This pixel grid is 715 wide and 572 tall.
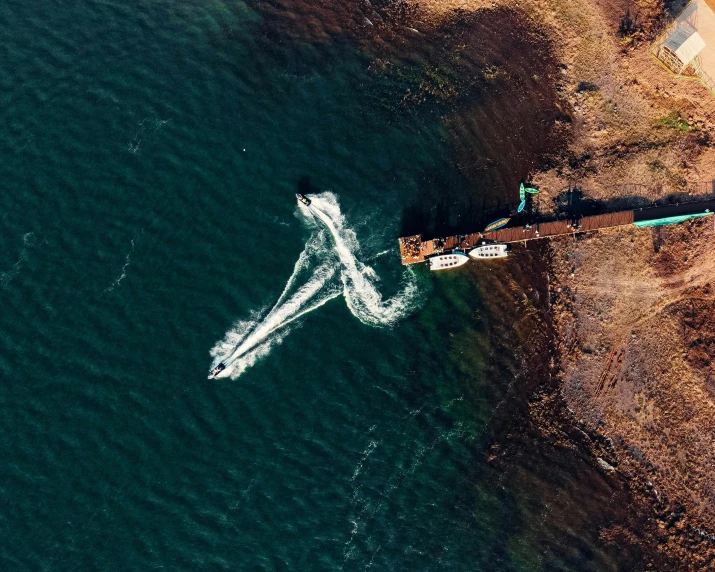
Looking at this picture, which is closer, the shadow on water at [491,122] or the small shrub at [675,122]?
the small shrub at [675,122]

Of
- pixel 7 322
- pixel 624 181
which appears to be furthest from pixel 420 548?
pixel 7 322

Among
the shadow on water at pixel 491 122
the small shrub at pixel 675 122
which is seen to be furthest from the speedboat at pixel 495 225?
the small shrub at pixel 675 122

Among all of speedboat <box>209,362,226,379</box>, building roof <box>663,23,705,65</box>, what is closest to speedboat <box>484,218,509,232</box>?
building roof <box>663,23,705,65</box>

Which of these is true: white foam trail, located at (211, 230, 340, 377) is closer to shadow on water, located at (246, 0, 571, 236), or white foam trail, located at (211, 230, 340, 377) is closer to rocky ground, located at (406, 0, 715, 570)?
shadow on water, located at (246, 0, 571, 236)

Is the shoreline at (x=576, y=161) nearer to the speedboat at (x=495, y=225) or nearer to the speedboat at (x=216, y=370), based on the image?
the speedboat at (x=495, y=225)

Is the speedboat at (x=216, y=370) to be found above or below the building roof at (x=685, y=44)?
below
